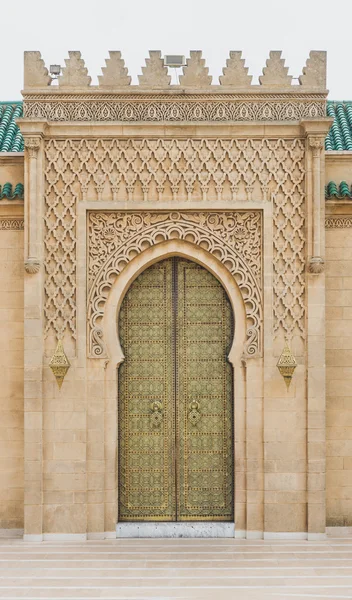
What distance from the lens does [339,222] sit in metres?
8.62

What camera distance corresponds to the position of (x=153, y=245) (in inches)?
330

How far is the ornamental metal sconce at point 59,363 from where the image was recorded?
811cm

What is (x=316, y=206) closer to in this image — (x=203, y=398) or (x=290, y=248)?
(x=290, y=248)

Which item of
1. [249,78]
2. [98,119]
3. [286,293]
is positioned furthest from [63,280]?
[249,78]

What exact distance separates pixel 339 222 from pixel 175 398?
3077 mm

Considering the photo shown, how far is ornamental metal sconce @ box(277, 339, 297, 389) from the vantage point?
8062 mm

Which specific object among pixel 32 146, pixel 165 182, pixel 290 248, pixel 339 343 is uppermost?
pixel 32 146

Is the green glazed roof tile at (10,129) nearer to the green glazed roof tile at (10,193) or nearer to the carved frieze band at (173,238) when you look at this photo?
the green glazed roof tile at (10,193)

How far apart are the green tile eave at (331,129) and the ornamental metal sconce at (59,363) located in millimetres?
3064

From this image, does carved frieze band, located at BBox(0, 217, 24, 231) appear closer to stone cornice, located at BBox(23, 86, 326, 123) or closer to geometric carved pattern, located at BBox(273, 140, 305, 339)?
stone cornice, located at BBox(23, 86, 326, 123)

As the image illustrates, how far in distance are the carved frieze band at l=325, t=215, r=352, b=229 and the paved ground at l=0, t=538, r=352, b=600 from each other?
389 cm

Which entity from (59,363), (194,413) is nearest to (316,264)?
(194,413)

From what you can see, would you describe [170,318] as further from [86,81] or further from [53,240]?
[86,81]

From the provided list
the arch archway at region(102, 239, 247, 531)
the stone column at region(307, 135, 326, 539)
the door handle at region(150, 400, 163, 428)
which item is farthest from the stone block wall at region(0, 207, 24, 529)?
the stone column at region(307, 135, 326, 539)
